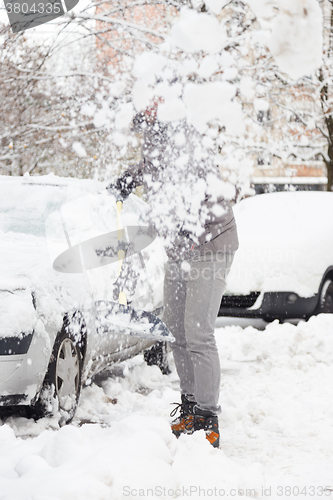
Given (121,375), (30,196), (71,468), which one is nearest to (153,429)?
(71,468)

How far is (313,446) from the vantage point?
3.41 meters

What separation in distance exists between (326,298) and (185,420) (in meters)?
3.79

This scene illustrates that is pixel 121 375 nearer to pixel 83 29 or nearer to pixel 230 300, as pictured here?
pixel 230 300

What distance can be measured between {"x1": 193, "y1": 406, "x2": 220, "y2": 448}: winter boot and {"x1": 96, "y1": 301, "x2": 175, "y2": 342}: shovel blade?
0.56 meters

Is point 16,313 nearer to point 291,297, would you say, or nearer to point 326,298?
point 291,297

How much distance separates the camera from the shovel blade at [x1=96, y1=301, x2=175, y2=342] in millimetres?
3777

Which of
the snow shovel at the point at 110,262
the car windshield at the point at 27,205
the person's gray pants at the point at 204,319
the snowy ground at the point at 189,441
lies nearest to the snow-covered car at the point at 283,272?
the snowy ground at the point at 189,441

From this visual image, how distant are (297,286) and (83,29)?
340 centimetres

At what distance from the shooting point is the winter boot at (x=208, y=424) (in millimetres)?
3303


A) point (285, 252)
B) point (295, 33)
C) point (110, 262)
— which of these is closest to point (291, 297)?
point (285, 252)

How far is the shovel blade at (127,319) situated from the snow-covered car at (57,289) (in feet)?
0.08

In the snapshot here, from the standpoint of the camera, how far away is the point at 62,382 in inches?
145

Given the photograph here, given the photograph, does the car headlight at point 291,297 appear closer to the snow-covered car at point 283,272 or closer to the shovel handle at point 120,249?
the snow-covered car at point 283,272

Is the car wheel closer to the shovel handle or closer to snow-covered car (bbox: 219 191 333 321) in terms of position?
snow-covered car (bbox: 219 191 333 321)
